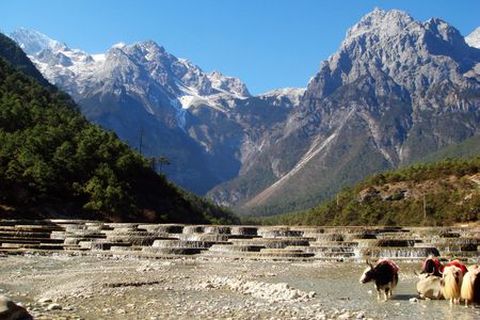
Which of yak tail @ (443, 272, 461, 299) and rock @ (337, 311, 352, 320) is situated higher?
yak tail @ (443, 272, 461, 299)

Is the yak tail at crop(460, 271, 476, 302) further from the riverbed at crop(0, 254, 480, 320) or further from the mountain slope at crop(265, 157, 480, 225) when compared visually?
the mountain slope at crop(265, 157, 480, 225)

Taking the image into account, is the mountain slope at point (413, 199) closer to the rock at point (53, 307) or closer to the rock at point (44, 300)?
the rock at point (44, 300)

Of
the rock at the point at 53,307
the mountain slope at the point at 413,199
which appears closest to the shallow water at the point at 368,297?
the rock at the point at 53,307

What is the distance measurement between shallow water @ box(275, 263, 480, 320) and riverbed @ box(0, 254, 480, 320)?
3cm

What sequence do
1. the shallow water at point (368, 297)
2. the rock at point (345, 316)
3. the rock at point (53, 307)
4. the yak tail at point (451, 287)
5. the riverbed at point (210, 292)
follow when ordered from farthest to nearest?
1. the yak tail at point (451, 287)
2. the rock at point (53, 307)
3. the riverbed at point (210, 292)
4. the shallow water at point (368, 297)
5. the rock at point (345, 316)

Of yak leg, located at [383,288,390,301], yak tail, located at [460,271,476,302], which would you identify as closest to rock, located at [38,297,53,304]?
yak leg, located at [383,288,390,301]

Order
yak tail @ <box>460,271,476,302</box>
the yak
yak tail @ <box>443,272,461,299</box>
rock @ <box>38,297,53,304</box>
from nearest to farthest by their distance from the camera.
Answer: yak tail @ <box>460,271,476,302</box>
yak tail @ <box>443,272,461,299</box>
the yak
rock @ <box>38,297,53,304</box>

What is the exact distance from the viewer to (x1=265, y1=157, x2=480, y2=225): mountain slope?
11396 cm

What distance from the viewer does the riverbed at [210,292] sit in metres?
19.8

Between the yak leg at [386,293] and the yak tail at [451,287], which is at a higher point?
the yak tail at [451,287]

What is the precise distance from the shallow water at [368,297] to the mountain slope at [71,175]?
60472 millimetres

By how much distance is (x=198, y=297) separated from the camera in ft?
76.7

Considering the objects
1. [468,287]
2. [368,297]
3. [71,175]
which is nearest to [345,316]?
[368,297]

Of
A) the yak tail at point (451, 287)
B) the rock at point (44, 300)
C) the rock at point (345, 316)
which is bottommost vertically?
the rock at point (44, 300)
